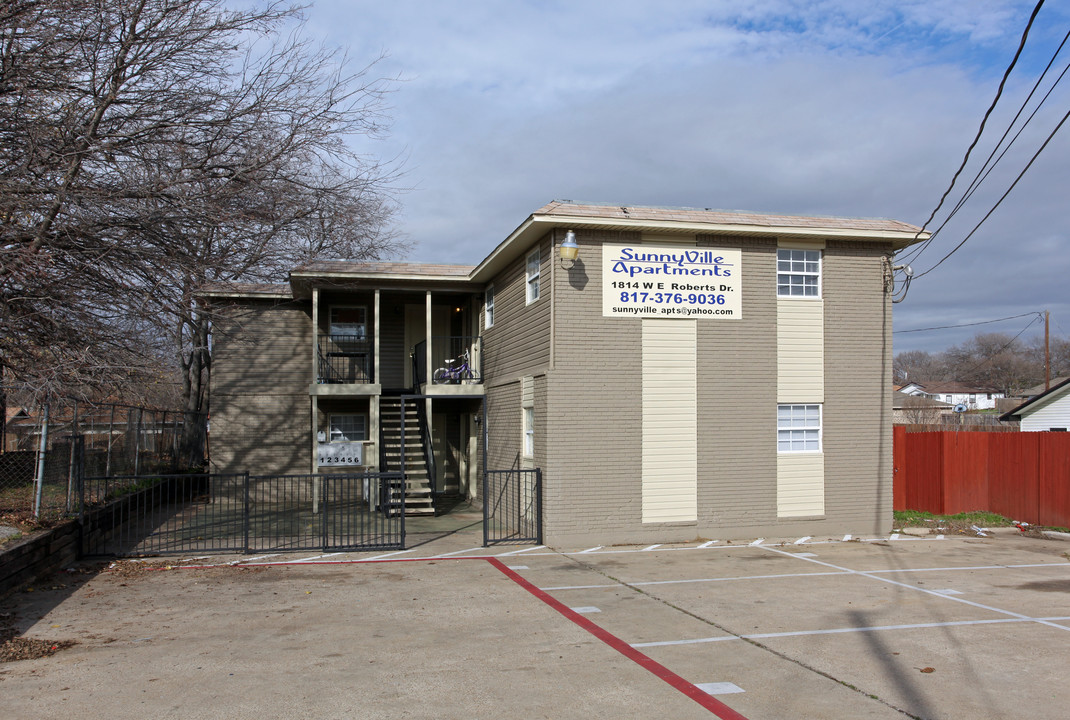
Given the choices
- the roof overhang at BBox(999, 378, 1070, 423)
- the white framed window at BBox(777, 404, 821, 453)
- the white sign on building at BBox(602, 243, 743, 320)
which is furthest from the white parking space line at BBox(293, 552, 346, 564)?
the roof overhang at BBox(999, 378, 1070, 423)

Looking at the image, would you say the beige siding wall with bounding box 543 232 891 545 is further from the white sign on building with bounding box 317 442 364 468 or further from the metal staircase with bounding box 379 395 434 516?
the white sign on building with bounding box 317 442 364 468

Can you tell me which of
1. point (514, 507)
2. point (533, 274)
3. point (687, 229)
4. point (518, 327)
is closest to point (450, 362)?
point (518, 327)

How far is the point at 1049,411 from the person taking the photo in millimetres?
30828

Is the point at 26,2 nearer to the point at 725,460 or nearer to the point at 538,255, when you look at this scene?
the point at 538,255

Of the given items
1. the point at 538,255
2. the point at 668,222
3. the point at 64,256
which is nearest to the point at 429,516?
the point at 538,255

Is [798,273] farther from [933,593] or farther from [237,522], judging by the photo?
[237,522]

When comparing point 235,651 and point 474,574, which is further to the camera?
point 474,574

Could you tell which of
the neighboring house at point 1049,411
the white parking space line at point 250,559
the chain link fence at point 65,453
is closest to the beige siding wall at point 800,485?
the white parking space line at point 250,559

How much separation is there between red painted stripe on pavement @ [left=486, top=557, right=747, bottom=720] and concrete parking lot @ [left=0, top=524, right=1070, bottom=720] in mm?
30

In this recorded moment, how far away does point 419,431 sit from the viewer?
67.9ft

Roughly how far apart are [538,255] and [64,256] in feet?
26.5

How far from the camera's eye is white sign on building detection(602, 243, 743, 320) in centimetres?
1499

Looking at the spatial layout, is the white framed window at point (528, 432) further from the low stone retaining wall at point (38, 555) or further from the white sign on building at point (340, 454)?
the low stone retaining wall at point (38, 555)

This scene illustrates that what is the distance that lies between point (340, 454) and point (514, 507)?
7.20 metres
